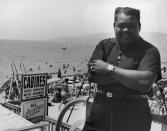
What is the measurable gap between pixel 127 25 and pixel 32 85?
566 centimetres

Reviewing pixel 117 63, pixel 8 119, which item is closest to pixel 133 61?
pixel 117 63

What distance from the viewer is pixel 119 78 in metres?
2.33

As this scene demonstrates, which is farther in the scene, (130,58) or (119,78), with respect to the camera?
(130,58)

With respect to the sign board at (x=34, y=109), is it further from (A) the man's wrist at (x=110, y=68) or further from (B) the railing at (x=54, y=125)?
(A) the man's wrist at (x=110, y=68)

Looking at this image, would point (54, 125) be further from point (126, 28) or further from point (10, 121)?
point (126, 28)

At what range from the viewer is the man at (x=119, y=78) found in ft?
7.83

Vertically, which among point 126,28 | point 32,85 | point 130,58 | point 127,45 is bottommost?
point 32,85

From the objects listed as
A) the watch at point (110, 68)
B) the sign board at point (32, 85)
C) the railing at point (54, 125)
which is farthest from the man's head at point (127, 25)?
the sign board at point (32, 85)

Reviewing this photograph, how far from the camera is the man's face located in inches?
97.0

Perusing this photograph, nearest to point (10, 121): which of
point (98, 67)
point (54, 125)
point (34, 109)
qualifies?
point (34, 109)

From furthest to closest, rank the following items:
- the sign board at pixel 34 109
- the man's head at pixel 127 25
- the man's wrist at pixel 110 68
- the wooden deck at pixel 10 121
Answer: the sign board at pixel 34 109, the wooden deck at pixel 10 121, the man's head at pixel 127 25, the man's wrist at pixel 110 68

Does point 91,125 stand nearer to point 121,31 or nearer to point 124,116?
point 124,116

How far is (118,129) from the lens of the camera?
2.50 m

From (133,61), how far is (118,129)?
57 centimetres
